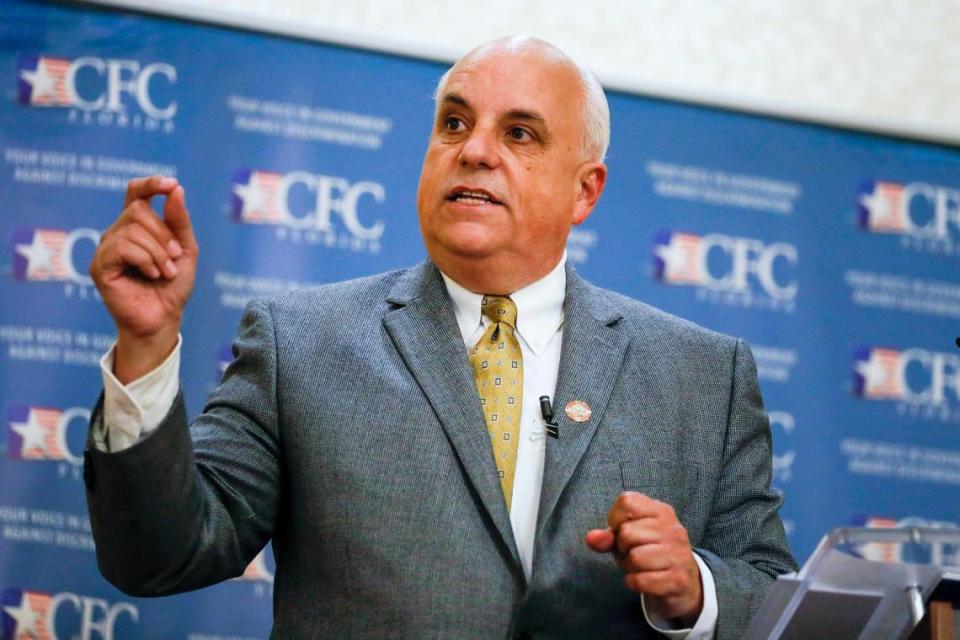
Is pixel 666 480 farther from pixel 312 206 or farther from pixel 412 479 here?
pixel 312 206

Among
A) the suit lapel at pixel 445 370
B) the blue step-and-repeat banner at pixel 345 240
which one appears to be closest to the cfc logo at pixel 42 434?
the blue step-and-repeat banner at pixel 345 240

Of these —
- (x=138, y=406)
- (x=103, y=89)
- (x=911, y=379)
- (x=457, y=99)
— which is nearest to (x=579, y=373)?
(x=457, y=99)

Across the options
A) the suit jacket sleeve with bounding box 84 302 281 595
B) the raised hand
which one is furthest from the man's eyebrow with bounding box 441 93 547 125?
the raised hand

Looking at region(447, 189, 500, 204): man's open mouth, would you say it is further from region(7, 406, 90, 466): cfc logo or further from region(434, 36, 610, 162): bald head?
region(7, 406, 90, 466): cfc logo

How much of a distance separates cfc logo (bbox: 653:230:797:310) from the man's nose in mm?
1137

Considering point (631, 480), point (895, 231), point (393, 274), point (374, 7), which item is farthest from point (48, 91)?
point (895, 231)

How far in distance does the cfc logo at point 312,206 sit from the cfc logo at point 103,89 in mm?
258

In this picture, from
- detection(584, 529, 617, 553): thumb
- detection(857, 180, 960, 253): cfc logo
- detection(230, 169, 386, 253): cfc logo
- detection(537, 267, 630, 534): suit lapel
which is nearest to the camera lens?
detection(584, 529, 617, 553): thumb

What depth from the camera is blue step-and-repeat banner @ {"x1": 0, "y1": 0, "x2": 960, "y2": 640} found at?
113 inches

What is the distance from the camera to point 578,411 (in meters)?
2.12

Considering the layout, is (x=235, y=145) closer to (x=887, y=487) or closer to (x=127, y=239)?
(x=127, y=239)

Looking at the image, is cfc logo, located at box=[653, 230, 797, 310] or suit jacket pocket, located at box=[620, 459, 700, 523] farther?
cfc logo, located at box=[653, 230, 797, 310]

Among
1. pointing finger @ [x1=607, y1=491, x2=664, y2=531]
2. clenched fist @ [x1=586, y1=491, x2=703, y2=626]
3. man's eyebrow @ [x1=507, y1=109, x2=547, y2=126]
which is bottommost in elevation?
clenched fist @ [x1=586, y1=491, x2=703, y2=626]

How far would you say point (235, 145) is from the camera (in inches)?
121
